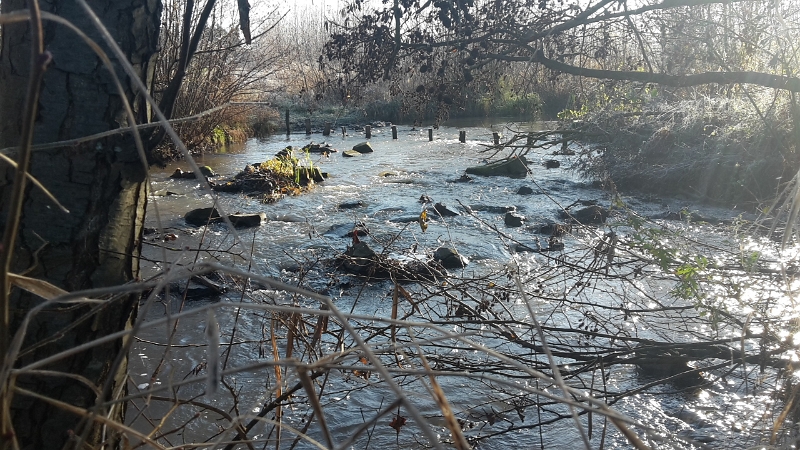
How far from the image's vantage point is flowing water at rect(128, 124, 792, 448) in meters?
3.59

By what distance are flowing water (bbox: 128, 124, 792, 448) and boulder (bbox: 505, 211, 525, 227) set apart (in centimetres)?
18

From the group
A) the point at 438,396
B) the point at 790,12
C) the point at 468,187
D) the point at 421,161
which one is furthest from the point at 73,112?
the point at 421,161

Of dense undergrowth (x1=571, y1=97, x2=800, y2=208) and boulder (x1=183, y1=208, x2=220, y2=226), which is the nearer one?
boulder (x1=183, y1=208, x2=220, y2=226)

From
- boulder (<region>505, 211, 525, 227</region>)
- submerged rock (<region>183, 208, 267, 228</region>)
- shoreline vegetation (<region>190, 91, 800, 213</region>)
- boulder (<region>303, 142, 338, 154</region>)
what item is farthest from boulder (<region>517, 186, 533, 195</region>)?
boulder (<region>303, 142, 338, 154</region>)

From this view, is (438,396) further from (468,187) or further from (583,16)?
(468,187)

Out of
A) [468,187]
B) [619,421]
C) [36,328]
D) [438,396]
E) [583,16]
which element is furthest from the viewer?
[468,187]

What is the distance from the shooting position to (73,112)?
65.9 inches

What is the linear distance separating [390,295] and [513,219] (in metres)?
5.41

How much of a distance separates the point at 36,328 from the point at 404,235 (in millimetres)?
7437

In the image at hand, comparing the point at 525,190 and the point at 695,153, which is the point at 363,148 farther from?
the point at 695,153

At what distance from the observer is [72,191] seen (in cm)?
170

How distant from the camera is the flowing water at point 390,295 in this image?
3.59 m

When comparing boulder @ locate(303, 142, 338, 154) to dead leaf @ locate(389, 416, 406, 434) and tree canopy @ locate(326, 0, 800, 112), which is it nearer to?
tree canopy @ locate(326, 0, 800, 112)

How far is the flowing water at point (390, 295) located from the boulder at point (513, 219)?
176mm
